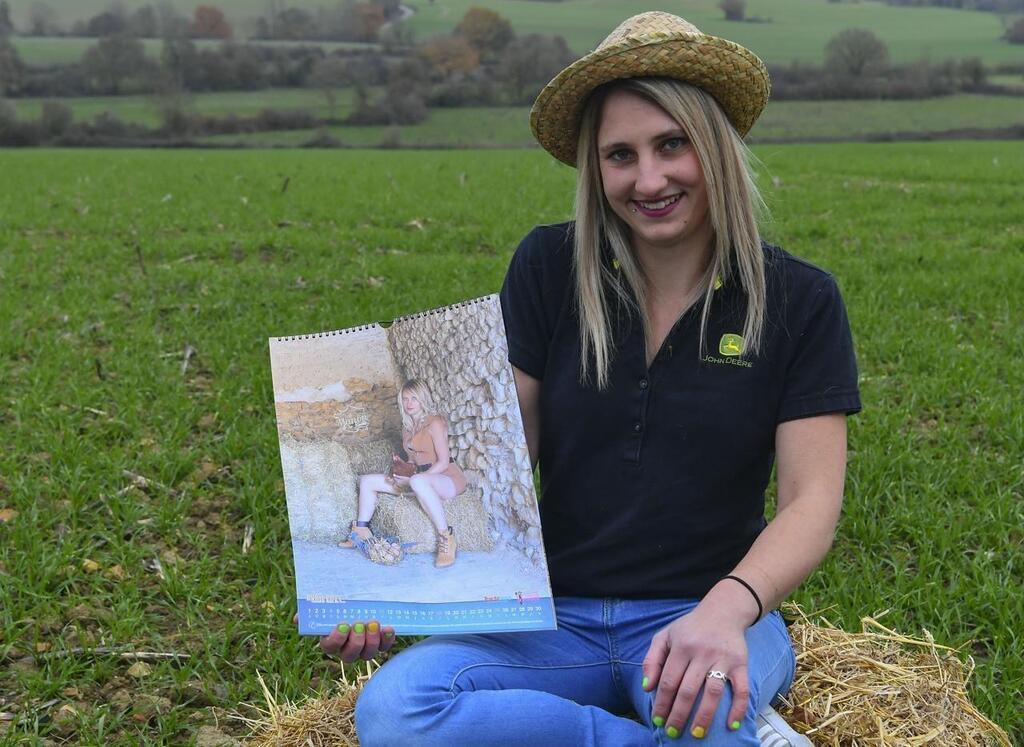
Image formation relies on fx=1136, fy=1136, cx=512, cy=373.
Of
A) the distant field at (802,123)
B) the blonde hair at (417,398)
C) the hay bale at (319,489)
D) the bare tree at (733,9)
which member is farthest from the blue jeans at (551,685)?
the bare tree at (733,9)

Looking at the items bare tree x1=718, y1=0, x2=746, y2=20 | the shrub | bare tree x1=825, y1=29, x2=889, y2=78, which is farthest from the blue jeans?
bare tree x1=718, y1=0, x2=746, y2=20

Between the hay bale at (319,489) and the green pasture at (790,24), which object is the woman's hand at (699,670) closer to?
the hay bale at (319,489)

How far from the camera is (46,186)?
54.5ft

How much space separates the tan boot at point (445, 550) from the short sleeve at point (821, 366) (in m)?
0.75

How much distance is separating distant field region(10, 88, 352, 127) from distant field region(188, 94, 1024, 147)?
764 centimetres

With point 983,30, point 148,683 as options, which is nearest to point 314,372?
point 148,683

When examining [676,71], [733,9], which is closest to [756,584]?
[676,71]

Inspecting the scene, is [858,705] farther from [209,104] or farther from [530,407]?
[209,104]

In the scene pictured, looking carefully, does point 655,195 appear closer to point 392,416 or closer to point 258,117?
point 392,416

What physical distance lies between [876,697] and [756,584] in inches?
24.6

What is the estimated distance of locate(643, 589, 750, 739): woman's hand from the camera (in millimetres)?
2025

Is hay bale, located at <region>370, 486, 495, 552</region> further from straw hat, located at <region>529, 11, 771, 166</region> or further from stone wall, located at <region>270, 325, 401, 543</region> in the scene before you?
straw hat, located at <region>529, 11, 771, 166</region>

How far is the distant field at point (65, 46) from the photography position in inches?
2885

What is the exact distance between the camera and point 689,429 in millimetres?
2461
